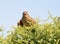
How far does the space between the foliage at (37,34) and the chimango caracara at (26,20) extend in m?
0.32

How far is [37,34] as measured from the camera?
5.78m

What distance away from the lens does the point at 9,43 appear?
6.06 meters

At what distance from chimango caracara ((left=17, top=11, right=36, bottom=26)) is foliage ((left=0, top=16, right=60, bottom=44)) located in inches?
12.5

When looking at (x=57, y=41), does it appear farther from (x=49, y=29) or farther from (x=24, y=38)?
(x=24, y=38)

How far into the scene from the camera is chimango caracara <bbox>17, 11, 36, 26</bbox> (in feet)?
20.4

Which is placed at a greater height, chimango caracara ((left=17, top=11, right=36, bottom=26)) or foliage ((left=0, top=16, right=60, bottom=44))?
chimango caracara ((left=17, top=11, right=36, bottom=26))

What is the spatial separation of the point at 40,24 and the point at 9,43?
1.04 metres

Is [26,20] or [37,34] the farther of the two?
[26,20]

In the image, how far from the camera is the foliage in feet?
18.5

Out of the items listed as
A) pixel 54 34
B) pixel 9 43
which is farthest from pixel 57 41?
pixel 9 43

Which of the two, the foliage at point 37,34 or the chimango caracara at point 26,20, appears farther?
the chimango caracara at point 26,20

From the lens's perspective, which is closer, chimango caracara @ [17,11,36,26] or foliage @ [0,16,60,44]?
foliage @ [0,16,60,44]

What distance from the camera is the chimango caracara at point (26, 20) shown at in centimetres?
621

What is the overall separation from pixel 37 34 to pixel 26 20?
2.69ft
